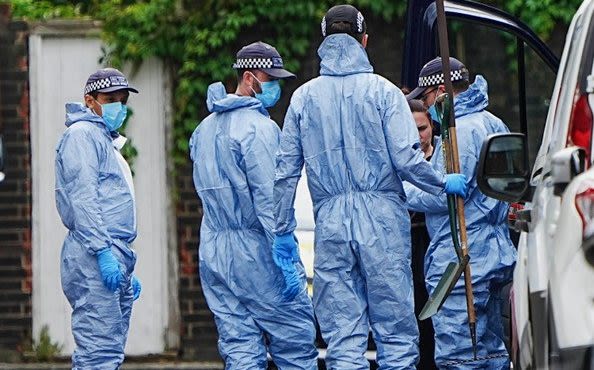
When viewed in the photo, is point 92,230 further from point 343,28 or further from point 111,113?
point 343,28

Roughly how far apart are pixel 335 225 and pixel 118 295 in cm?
174

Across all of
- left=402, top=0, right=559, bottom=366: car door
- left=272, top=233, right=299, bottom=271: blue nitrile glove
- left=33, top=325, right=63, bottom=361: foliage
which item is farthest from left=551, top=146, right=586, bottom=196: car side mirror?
left=33, top=325, right=63, bottom=361: foliage

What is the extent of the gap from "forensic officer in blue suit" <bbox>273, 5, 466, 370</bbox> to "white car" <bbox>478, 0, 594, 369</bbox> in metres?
1.73

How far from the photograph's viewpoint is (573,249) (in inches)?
182

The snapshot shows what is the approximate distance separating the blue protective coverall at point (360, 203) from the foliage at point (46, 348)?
5.07 meters

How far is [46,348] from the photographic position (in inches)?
496

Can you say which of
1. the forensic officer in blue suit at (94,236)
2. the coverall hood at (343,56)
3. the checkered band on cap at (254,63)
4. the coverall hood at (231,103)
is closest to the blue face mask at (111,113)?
the forensic officer in blue suit at (94,236)

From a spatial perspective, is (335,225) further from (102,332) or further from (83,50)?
(83,50)

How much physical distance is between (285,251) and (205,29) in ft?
15.0

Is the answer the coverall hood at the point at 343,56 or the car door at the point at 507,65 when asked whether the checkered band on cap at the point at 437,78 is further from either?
the coverall hood at the point at 343,56

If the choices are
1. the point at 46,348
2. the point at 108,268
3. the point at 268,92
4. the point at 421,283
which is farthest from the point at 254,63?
the point at 46,348

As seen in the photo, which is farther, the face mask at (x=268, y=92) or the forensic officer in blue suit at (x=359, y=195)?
the face mask at (x=268, y=92)

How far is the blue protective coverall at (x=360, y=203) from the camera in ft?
25.6

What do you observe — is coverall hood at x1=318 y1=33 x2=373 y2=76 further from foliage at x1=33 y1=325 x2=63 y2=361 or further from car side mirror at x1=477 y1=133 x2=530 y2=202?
foliage at x1=33 y1=325 x2=63 y2=361
